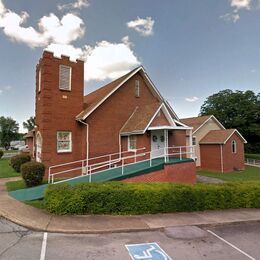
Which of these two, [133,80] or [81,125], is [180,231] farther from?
[133,80]

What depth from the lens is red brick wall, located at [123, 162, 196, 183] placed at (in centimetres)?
1384

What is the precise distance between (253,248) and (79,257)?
14.9ft

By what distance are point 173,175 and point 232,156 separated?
18.4 m

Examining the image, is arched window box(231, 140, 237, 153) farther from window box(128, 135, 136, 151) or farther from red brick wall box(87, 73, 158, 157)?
window box(128, 135, 136, 151)

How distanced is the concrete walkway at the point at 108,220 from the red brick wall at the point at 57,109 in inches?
266

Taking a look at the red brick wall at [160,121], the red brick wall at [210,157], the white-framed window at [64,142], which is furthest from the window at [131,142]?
A: the red brick wall at [210,157]

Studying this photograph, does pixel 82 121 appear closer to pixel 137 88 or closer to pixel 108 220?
pixel 137 88

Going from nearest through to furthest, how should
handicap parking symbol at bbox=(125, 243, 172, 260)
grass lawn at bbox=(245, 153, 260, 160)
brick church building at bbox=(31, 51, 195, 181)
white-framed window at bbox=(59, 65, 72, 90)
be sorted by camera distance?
1. handicap parking symbol at bbox=(125, 243, 172, 260)
2. brick church building at bbox=(31, 51, 195, 181)
3. white-framed window at bbox=(59, 65, 72, 90)
4. grass lawn at bbox=(245, 153, 260, 160)

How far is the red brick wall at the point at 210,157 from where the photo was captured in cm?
2909

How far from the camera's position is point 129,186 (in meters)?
9.43

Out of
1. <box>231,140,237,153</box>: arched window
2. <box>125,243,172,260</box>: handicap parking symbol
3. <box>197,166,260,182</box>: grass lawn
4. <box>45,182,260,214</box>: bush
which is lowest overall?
<box>197,166,260,182</box>: grass lawn

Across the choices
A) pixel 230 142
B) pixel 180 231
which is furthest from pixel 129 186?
pixel 230 142

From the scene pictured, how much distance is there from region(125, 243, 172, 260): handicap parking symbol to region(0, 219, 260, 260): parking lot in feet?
0.26

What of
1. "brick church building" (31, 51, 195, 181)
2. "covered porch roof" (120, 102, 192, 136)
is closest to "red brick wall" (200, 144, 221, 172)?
"brick church building" (31, 51, 195, 181)
